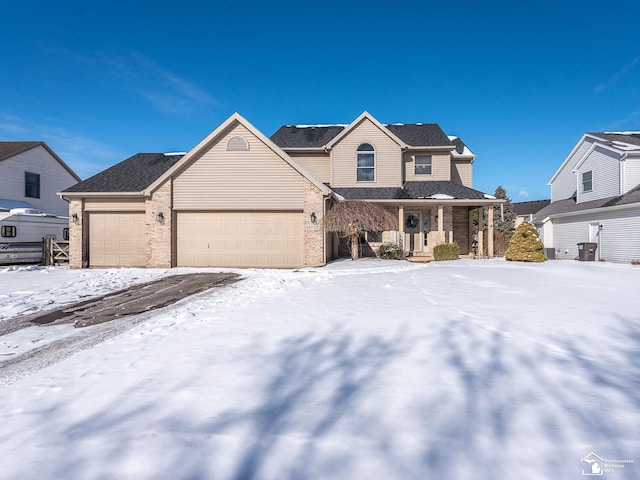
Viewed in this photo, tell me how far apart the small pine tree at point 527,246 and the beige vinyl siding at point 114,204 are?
17.5 m

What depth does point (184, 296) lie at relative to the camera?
817 centimetres

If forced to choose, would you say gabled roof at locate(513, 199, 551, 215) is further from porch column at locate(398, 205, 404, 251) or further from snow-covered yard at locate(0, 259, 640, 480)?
snow-covered yard at locate(0, 259, 640, 480)

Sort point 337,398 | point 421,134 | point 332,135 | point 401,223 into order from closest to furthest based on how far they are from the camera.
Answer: point 337,398
point 401,223
point 421,134
point 332,135

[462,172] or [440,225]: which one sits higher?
[462,172]

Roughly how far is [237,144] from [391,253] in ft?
29.3

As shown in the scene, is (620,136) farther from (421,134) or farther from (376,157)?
(376,157)

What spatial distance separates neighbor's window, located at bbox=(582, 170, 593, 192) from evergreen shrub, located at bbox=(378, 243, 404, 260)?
13215mm

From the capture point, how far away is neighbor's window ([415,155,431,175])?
19.9 metres

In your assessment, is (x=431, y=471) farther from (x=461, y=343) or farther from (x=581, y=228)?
(x=581, y=228)

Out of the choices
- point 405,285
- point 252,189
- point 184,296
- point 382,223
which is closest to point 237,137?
point 252,189

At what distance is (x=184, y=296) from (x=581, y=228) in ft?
71.2

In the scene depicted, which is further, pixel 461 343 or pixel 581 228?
pixel 581 228

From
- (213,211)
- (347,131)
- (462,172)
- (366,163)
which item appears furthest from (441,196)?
(213,211)

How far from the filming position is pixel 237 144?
14.2 m
